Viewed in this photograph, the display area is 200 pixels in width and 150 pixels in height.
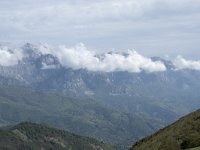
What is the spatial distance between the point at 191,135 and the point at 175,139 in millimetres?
10371

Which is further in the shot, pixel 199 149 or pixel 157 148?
pixel 157 148

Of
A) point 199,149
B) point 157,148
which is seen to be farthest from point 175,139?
point 199,149

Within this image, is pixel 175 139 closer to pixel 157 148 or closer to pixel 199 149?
pixel 157 148

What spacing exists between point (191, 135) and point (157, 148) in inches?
653

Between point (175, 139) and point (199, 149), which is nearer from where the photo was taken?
point (199, 149)

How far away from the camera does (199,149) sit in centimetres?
13688

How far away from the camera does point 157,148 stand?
197375mm

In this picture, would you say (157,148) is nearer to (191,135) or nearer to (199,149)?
(191,135)

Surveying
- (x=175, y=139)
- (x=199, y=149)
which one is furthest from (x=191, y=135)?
(x=199, y=149)

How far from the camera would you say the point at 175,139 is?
196250 mm

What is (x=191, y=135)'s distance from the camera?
615 ft

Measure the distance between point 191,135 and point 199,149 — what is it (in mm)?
51043
